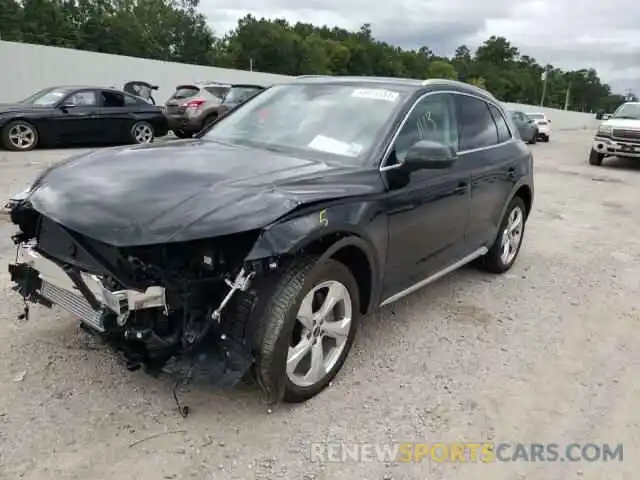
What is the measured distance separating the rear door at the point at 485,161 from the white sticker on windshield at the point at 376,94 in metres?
0.77

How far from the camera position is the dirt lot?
8.97 ft

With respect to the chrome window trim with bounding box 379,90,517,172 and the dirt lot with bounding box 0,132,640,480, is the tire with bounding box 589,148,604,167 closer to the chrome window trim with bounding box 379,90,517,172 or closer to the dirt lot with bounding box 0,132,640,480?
the chrome window trim with bounding box 379,90,517,172

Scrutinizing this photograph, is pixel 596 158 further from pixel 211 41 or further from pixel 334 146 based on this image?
pixel 211 41

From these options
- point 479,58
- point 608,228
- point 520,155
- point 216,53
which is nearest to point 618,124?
point 608,228

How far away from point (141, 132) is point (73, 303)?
1195 cm

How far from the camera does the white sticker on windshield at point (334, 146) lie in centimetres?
366

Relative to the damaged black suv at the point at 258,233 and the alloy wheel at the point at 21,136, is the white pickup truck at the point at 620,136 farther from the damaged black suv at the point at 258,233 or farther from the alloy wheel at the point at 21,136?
the alloy wheel at the point at 21,136

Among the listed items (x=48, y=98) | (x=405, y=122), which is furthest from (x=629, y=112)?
(x=405, y=122)

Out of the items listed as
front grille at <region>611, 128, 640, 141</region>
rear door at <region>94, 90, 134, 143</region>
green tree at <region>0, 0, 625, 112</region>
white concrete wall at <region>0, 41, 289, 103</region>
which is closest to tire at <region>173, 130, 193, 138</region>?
rear door at <region>94, 90, 134, 143</region>

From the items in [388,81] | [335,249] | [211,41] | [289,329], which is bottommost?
[289,329]

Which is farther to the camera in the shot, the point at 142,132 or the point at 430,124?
the point at 142,132

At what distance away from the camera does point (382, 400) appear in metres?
3.31

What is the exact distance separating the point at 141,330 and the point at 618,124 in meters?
16.0

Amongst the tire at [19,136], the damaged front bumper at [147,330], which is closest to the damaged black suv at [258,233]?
the damaged front bumper at [147,330]
